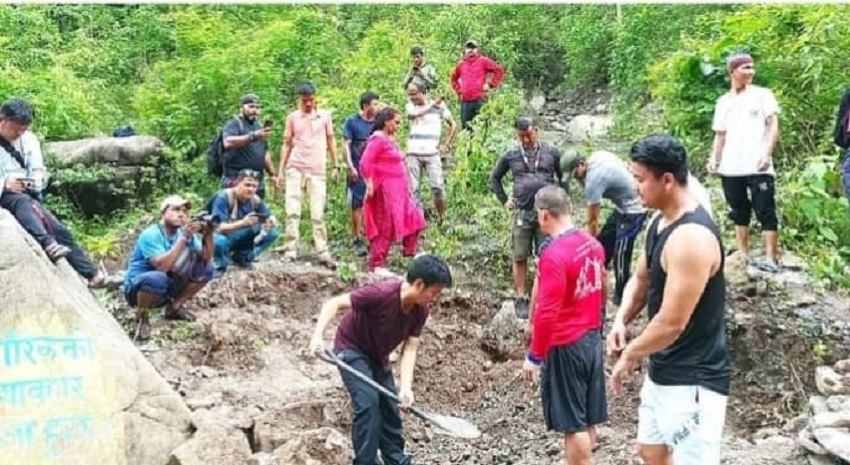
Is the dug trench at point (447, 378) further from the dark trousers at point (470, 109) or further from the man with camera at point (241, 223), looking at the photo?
the dark trousers at point (470, 109)

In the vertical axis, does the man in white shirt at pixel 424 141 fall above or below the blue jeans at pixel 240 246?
above

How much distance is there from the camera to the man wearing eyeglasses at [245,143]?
29.9ft

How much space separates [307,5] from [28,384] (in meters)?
12.3

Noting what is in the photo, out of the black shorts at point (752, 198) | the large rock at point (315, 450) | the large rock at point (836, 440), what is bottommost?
the large rock at point (315, 450)

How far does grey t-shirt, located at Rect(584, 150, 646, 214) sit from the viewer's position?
6.91 m

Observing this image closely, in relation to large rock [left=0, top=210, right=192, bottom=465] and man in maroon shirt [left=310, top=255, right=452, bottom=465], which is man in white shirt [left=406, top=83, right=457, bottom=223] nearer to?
man in maroon shirt [left=310, top=255, right=452, bottom=465]

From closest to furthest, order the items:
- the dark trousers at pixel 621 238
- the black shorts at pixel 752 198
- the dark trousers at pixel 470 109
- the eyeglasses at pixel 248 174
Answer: the dark trousers at pixel 621 238, the black shorts at pixel 752 198, the eyeglasses at pixel 248 174, the dark trousers at pixel 470 109

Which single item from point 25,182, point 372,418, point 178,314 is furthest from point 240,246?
point 372,418

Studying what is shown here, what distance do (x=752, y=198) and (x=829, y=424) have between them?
3.00m

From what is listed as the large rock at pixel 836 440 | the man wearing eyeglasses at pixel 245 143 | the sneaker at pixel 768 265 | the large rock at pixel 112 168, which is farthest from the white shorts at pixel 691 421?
the large rock at pixel 112 168

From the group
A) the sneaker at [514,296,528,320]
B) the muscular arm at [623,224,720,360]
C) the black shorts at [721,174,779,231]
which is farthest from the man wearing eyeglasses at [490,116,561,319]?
the muscular arm at [623,224,720,360]

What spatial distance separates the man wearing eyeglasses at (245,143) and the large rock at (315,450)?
4213mm

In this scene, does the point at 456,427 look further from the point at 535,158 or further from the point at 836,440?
the point at 535,158

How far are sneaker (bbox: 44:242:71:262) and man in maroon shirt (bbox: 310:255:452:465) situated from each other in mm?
2072
